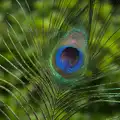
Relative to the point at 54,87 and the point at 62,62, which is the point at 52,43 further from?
the point at 54,87

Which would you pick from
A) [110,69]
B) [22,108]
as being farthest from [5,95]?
[110,69]

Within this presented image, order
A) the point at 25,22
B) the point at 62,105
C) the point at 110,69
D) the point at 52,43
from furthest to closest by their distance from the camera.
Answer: the point at 25,22 → the point at 110,69 → the point at 52,43 → the point at 62,105

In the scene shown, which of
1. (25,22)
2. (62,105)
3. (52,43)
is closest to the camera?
(62,105)

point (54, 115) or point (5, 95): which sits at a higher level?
point (5, 95)
